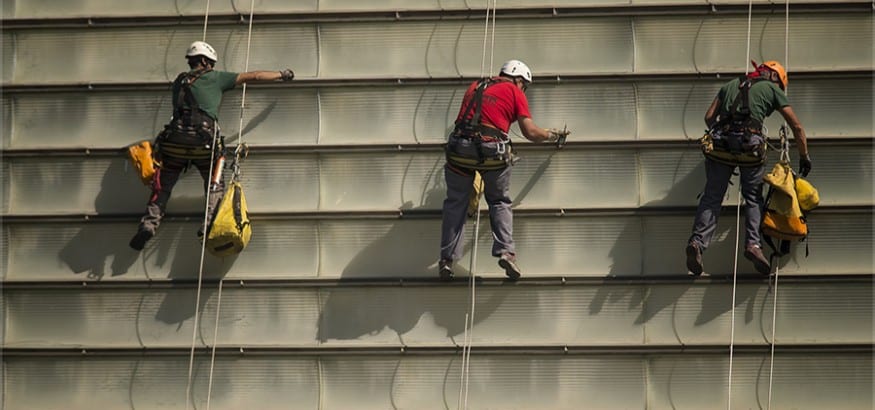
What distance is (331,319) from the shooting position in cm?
1107

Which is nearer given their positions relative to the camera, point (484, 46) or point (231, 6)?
point (484, 46)

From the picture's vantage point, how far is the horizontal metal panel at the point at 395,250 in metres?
11.0

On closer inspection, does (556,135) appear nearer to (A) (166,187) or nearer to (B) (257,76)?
(B) (257,76)

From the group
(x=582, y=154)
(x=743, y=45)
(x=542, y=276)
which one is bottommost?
(x=542, y=276)

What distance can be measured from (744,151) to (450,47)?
8.47 feet

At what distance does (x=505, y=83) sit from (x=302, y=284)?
2276 mm

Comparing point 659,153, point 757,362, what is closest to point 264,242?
point 659,153

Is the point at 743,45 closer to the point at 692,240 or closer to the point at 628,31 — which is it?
the point at 628,31

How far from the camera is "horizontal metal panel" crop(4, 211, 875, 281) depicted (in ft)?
36.0

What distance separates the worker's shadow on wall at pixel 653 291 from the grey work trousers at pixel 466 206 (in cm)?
92

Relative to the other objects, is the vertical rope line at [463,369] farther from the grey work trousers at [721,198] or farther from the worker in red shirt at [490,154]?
the grey work trousers at [721,198]

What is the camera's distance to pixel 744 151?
1057cm

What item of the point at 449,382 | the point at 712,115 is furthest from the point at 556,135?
the point at 449,382

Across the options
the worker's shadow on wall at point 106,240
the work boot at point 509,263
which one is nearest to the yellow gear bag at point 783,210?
the work boot at point 509,263
